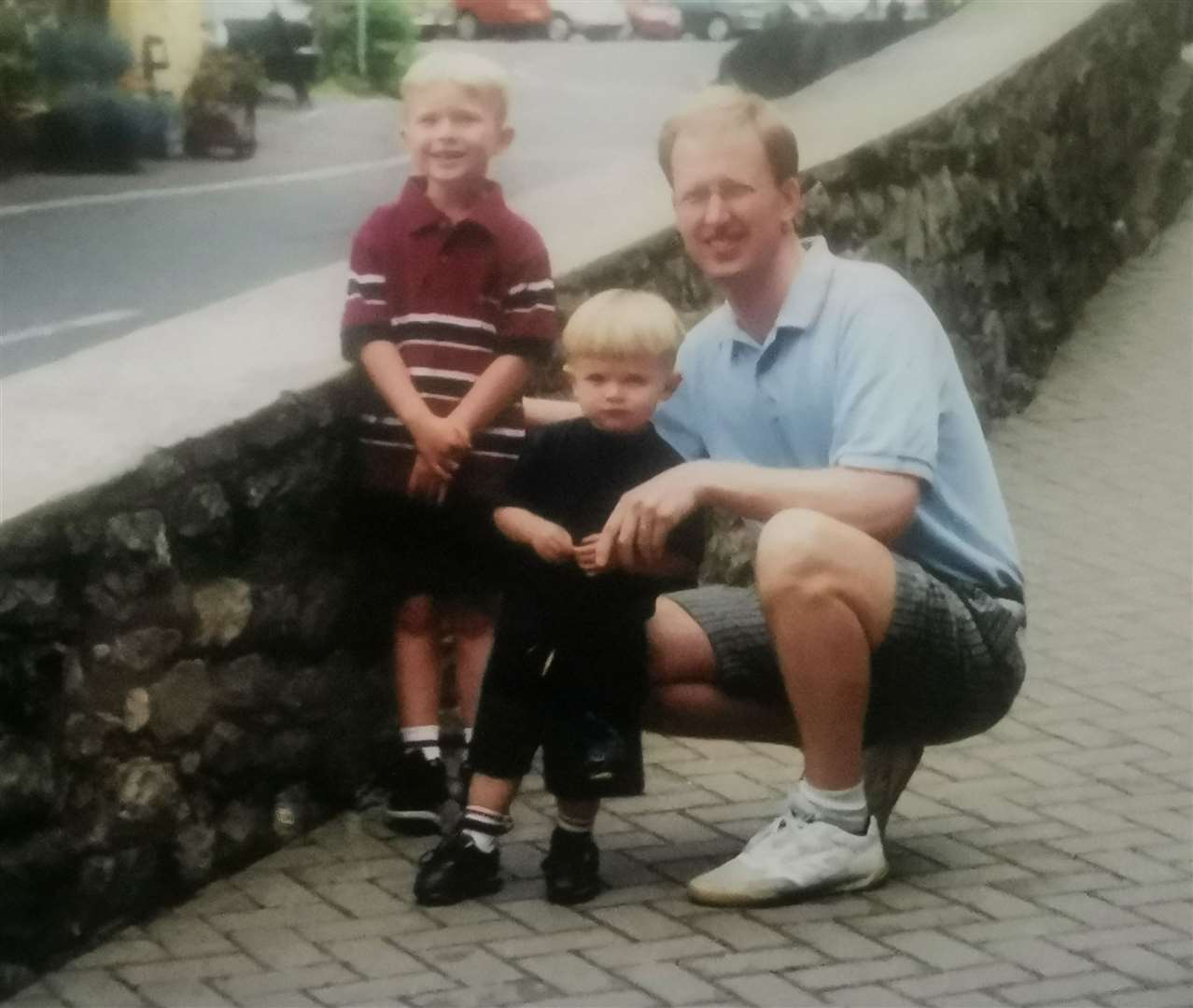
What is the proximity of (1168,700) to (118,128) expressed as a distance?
4076mm

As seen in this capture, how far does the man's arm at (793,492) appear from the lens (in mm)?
3213

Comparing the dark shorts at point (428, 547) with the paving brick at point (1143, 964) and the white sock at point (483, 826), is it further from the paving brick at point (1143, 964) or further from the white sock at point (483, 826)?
the paving brick at point (1143, 964)

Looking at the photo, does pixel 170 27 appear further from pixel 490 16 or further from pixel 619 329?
pixel 619 329

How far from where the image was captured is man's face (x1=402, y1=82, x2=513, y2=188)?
355 cm

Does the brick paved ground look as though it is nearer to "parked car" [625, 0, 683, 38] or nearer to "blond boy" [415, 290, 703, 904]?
"blond boy" [415, 290, 703, 904]

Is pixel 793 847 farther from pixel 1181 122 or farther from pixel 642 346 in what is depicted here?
pixel 1181 122

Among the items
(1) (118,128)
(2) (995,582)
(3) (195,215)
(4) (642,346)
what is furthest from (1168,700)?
(3) (195,215)

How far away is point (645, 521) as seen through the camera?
3.16 metres

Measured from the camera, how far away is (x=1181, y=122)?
9.59 meters

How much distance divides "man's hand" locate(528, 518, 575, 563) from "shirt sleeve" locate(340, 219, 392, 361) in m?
0.57

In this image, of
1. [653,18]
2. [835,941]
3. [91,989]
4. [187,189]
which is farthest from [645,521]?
[187,189]

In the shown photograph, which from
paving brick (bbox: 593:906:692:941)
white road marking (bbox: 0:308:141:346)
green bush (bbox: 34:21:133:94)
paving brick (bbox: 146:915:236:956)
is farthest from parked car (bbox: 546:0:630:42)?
white road marking (bbox: 0:308:141:346)

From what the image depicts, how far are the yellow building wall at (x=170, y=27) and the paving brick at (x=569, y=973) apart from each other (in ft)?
7.32

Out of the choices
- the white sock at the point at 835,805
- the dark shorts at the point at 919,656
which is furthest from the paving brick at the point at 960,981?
the dark shorts at the point at 919,656
